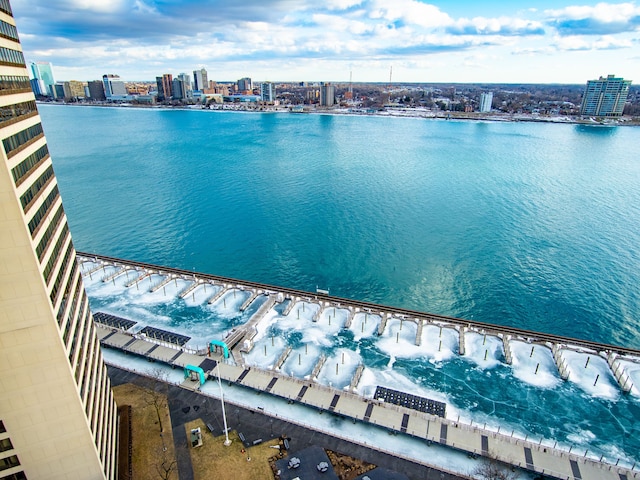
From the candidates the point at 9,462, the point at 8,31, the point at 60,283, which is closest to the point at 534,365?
the point at 60,283

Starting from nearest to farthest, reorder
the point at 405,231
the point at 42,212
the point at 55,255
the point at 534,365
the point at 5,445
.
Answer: the point at 42,212, the point at 5,445, the point at 55,255, the point at 534,365, the point at 405,231

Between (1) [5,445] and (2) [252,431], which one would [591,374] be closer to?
(2) [252,431]

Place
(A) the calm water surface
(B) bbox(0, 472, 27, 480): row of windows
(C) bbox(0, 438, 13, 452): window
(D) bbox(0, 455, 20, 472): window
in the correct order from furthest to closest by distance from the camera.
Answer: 1. (A) the calm water surface
2. (B) bbox(0, 472, 27, 480): row of windows
3. (D) bbox(0, 455, 20, 472): window
4. (C) bbox(0, 438, 13, 452): window

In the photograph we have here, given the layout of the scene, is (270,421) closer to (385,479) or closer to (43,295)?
(385,479)

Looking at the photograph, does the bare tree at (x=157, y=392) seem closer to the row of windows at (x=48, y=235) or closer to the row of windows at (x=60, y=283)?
the row of windows at (x=60, y=283)

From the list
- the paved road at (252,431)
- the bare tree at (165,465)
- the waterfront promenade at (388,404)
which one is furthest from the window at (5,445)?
the waterfront promenade at (388,404)

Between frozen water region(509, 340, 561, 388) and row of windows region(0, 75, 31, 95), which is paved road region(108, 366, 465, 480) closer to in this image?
frozen water region(509, 340, 561, 388)

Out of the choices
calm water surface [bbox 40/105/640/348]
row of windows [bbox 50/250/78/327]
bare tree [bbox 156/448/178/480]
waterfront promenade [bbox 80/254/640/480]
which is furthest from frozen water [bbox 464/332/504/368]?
row of windows [bbox 50/250/78/327]
